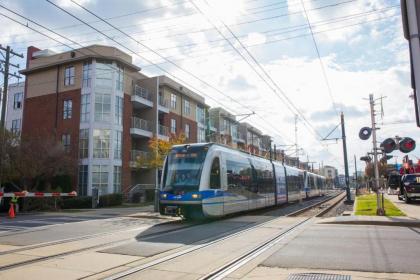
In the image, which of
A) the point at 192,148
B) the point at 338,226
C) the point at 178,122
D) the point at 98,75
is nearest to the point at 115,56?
the point at 98,75

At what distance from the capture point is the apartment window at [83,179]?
37969 mm

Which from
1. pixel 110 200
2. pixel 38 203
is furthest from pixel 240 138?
pixel 38 203

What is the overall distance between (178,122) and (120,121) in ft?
37.7

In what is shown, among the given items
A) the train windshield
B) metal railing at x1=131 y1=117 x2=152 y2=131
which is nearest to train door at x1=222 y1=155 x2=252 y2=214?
the train windshield

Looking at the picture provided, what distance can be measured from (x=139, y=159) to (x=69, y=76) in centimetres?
1074

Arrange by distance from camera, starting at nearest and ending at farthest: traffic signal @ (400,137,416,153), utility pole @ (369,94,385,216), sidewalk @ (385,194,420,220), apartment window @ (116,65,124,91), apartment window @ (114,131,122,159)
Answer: traffic signal @ (400,137,416,153), sidewalk @ (385,194,420,220), utility pole @ (369,94,385,216), apartment window @ (114,131,122,159), apartment window @ (116,65,124,91)

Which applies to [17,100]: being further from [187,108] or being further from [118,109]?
[187,108]

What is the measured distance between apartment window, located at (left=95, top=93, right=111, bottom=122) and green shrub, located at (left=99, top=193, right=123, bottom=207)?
311 inches

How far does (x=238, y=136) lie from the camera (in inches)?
2958

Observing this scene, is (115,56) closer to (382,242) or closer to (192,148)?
(192,148)

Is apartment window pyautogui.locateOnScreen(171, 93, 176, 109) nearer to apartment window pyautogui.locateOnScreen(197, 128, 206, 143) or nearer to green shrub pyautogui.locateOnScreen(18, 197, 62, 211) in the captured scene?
apartment window pyautogui.locateOnScreen(197, 128, 206, 143)

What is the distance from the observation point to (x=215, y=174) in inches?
701

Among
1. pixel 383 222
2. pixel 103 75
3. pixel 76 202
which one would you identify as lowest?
pixel 383 222

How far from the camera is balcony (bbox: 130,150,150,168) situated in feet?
127
